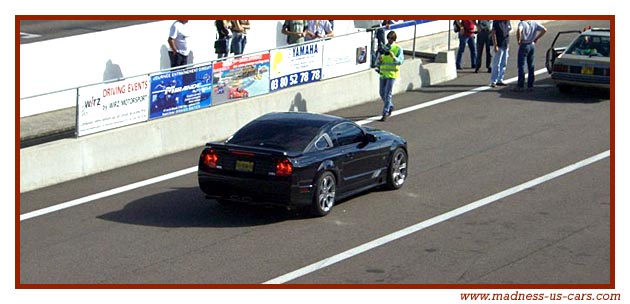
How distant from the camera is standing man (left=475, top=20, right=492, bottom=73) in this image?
27609mm

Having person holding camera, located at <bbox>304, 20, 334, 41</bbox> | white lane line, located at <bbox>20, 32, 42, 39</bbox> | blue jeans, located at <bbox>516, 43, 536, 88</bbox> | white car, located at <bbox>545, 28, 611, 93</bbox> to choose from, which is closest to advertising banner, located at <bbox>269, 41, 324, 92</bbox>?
person holding camera, located at <bbox>304, 20, 334, 41</bbox>

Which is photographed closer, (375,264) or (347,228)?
(375,264)

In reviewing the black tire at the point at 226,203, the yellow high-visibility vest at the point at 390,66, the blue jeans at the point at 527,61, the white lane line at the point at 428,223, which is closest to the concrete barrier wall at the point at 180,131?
the yellow high-visibility vest at the point at 390,66

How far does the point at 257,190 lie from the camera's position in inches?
635

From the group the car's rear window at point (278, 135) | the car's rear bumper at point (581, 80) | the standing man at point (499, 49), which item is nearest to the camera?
the car's rear window at point (278, 135)

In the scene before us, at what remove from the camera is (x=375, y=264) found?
578 inches

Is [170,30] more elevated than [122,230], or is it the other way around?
[170,30]

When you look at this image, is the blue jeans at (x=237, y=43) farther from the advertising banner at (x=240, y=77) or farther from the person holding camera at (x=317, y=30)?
the advertising banner at (x=240, y=77)

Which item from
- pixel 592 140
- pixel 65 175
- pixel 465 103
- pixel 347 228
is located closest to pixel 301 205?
pixel 347 228

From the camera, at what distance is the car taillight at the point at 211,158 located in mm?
16438

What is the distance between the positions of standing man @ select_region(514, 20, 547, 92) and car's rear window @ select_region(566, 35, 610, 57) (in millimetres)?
764

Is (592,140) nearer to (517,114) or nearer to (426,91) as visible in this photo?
(517,114)

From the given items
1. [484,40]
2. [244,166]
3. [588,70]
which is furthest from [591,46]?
[244,166]

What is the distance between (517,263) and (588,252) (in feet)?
3.71
